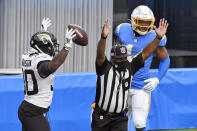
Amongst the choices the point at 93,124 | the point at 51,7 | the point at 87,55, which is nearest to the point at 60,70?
the point at 87,55

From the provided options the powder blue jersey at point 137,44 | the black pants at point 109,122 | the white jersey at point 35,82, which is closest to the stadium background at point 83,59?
the powder blue jersey at point 137,44

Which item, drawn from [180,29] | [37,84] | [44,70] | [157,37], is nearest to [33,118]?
[37,84]

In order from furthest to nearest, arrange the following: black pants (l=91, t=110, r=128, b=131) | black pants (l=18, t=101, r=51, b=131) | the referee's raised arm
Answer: black pants (l=91, t=110, r=128, b=131)
black pants (l=18, t=101, r=51, b=131)
the referee's raised arm

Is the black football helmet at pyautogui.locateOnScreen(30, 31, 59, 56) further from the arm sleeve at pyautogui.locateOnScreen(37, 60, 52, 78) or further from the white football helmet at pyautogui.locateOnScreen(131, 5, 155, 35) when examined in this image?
the white football helmet at pyautogui.locateOnScreen(131, 5, 155, 35)

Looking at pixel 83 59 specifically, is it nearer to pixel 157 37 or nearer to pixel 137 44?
pixel 137 44

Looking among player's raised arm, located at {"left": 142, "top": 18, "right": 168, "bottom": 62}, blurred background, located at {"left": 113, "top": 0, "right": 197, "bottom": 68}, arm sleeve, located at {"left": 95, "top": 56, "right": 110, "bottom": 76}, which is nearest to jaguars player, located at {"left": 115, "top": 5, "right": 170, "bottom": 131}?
player's raised arm, located at {"left": 142, "top": 18, "right": 168, "bottom": 62}

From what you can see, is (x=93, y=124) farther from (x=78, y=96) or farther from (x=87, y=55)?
(x=87, y=55)

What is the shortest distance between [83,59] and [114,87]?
542cm

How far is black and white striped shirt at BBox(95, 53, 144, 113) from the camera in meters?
4.30

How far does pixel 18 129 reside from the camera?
611cm

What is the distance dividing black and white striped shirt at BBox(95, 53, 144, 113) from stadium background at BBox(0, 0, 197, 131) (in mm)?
1909

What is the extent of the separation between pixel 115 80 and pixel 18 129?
234 centimetres

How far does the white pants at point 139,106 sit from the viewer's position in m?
5.21

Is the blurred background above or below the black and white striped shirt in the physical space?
above
